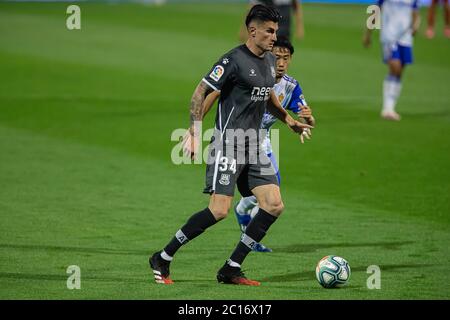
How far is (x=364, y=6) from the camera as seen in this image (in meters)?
38.0

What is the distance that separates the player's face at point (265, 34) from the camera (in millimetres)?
8363

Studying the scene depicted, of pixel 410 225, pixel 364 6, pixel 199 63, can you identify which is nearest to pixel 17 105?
pixel 199 63

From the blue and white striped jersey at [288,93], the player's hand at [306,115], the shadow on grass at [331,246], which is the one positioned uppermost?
the blue and white striped jersey at [288,93]

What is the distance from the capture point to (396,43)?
62.0 feet

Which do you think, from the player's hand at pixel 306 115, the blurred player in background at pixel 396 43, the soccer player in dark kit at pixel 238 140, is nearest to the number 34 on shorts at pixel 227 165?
the soccer player in dark kit at pixel 238 140

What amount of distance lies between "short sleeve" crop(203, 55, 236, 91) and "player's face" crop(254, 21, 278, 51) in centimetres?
29

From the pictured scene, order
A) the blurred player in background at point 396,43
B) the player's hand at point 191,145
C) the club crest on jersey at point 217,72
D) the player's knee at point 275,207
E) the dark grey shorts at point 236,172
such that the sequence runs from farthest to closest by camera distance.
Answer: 1. the blurred player in background at point 396,43
2. the player's knee at point 275,207
3. the dark grey shorts at point 236,172
4. the club crest on jersey at point 217,72
5. the player's hand at point 191,145

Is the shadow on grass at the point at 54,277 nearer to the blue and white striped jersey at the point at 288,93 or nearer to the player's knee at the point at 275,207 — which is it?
the player's knee at the point at 275,207

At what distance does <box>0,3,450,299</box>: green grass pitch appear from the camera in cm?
902

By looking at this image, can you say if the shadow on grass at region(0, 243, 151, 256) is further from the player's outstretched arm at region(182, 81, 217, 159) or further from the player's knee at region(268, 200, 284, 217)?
the player's outstretched arm at region(182, 81, 217, 159)

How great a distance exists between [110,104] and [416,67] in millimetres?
9309

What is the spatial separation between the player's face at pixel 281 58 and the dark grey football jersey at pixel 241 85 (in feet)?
2.27

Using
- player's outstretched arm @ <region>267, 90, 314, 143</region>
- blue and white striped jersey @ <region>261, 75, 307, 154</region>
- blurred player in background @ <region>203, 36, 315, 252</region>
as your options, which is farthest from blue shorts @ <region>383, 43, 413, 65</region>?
player's outstretched arm @ <region>267, 90, 314, 143</region>
